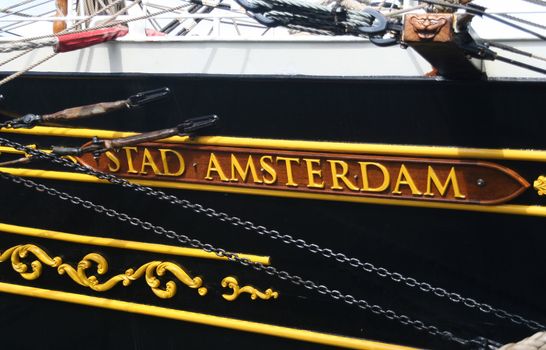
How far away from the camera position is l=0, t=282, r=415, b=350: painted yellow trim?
3582mm

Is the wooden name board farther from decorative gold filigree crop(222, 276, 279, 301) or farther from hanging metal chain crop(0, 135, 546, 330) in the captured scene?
decorative gold filigree crop(222, 276, 279, 301)

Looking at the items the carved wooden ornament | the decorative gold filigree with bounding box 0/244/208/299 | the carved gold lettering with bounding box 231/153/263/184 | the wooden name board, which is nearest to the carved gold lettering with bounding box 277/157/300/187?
the wooden name board

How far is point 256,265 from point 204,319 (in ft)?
1.34

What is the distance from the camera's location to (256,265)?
3.61 meters

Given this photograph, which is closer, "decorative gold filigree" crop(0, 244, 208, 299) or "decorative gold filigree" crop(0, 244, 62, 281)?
"decorative gold filigree" crop(0, 244, 208, 299)

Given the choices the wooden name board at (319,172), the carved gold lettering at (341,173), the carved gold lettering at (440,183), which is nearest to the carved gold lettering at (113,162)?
the wooden name board at (319,172)

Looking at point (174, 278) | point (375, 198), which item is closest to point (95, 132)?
point (174, 278)

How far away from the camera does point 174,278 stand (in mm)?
3846

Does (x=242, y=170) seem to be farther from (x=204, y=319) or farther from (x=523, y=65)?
(x=523, y=65)

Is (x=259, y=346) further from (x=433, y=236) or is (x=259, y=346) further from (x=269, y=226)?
(x=433, y=236)

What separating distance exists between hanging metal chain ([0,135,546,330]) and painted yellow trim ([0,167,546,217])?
2.9 inches

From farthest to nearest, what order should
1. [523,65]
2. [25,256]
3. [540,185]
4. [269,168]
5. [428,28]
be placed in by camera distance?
[25,256]
[269,168]
[540,185]
[523,65]
[428,28]

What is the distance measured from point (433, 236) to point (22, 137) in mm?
1982

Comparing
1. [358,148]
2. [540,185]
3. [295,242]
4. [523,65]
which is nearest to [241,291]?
[295,242]
